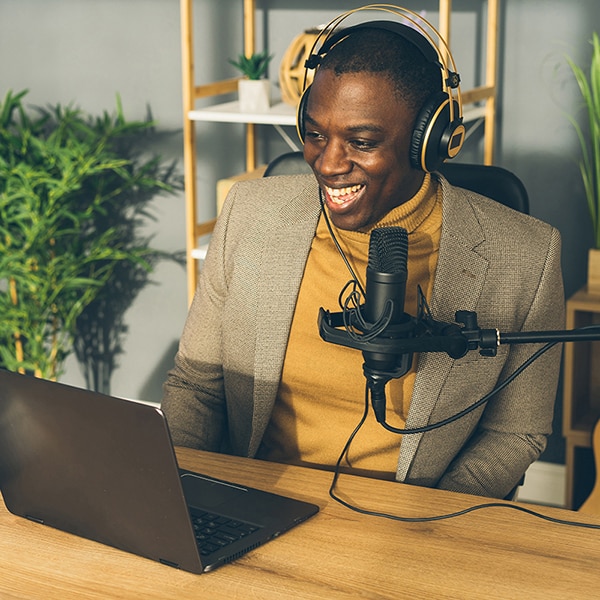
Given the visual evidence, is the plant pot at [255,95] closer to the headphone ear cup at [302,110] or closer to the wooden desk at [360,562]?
the headphone ear cup at [302,110]

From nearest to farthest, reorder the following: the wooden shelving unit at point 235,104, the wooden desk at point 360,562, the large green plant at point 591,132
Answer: the wooden desk at point 360,562 → the large green plant at point 591,132 → the wooden shelving unit at point 235,104

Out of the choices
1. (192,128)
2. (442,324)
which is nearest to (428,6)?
(192,128)

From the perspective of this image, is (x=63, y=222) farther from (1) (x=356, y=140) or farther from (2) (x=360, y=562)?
(2) (x=360, y=562)

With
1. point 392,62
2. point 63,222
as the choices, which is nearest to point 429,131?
point 392,62

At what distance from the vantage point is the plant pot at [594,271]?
2.36m

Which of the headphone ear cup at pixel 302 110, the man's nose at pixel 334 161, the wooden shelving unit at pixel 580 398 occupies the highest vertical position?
the headphone ear cup at pixel 302 110

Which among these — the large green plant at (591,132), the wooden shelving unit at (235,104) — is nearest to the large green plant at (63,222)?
the wooden shelving unit at (235,104)

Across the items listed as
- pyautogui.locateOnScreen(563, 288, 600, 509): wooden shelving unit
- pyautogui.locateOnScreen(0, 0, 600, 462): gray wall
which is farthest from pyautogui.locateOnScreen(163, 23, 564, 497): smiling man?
pyautogui.locateOnScreen(0, 0, 600, 462): gray wall

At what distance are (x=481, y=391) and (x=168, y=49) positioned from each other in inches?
75.9

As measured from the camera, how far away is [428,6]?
262cm

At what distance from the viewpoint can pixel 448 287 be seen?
1440mm

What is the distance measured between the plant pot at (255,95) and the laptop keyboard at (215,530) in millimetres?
1665

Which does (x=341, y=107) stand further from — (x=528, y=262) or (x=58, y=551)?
(x=58, y=551)

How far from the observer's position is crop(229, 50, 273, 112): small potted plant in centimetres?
258
